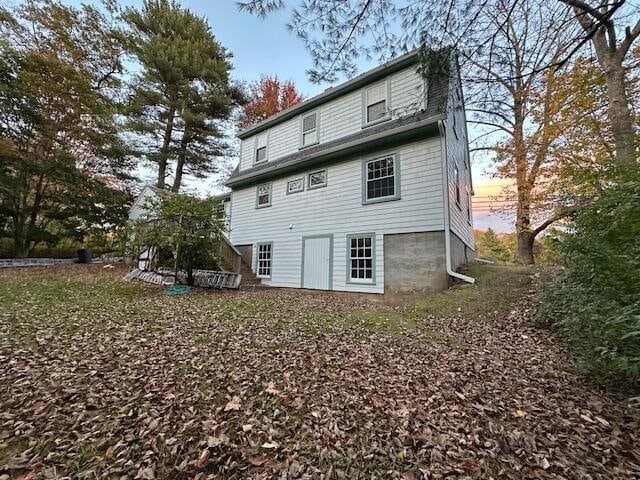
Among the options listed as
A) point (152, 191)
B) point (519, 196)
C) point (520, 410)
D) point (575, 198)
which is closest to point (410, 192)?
point (575, 198)

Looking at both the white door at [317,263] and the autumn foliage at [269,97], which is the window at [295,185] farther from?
the autumn foliage at [269,97]

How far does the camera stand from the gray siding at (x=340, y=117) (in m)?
8.24

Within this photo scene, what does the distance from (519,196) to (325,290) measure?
373 inches

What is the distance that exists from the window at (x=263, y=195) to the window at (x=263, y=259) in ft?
5.86

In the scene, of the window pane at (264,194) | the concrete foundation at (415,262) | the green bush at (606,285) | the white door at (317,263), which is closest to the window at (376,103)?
the concrete foundation at (415,262)

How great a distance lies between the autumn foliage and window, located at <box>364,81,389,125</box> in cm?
1205

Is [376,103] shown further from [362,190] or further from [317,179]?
[317,179]

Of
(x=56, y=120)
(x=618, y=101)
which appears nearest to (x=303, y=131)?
(x=618, y=101)

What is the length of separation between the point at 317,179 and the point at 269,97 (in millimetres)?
13187

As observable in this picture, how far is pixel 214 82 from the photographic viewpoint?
1595 centimetres

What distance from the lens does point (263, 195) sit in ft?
38.8

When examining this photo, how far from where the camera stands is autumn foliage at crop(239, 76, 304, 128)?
63.9 feet

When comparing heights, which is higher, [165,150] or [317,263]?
[165,150]

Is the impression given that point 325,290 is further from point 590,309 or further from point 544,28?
point 544,28
